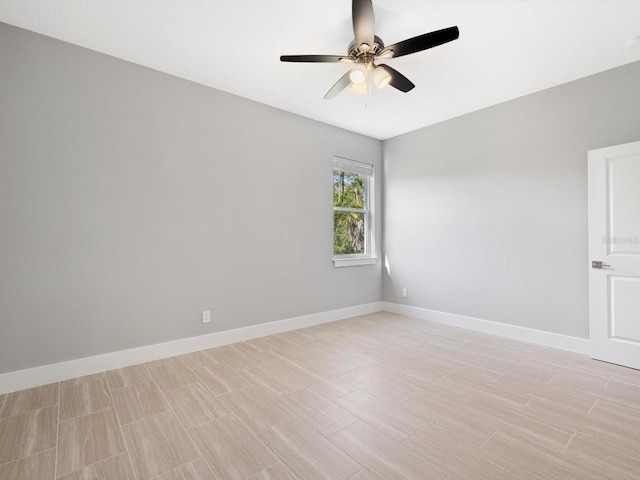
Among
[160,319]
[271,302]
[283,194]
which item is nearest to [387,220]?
Result: [283,194]

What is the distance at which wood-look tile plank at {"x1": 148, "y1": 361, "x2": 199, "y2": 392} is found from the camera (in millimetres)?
2402

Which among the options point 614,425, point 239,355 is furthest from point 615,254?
point 239,355

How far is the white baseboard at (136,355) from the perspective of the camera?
7.60 feet

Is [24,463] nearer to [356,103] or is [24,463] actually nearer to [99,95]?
[99,95]

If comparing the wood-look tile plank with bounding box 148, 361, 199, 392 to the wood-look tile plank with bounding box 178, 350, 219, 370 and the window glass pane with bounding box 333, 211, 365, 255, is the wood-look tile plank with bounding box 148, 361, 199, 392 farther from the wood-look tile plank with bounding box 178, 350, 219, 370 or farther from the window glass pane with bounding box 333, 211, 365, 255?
the window glass pane with bounding box 333, 211, 365, 255

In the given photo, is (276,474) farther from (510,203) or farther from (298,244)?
(510,203)

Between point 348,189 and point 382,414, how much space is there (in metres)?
3.34

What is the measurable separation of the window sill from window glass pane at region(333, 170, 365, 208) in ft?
2.66

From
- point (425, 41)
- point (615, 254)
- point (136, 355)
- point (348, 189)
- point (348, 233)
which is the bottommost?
point (136, 355)

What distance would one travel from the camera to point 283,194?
383 cm

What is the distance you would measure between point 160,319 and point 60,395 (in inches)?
34.5

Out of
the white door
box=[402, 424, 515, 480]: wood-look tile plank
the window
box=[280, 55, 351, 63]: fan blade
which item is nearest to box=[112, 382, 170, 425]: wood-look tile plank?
box=[402, 424, 515, 480]: wood-look tile plank

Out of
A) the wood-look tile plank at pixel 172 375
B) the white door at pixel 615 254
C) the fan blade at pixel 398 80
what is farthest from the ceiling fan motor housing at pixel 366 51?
the wood-look tile plank at pixel 172 375

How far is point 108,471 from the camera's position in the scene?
1.50 m
